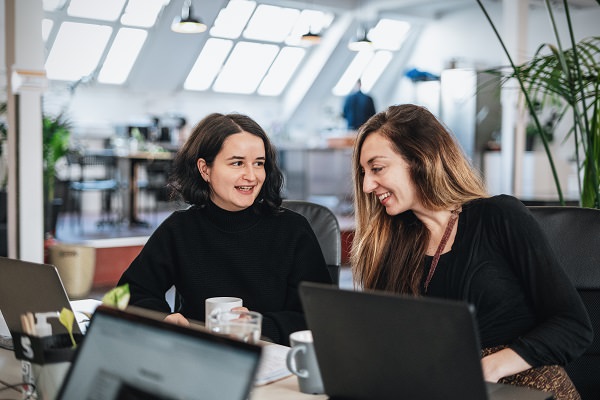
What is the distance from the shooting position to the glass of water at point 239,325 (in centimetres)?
116

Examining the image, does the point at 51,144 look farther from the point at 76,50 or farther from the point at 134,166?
the point at 76,50

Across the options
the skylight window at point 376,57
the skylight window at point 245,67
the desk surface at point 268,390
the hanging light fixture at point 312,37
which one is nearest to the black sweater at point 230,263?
the desk surface at point 268,390

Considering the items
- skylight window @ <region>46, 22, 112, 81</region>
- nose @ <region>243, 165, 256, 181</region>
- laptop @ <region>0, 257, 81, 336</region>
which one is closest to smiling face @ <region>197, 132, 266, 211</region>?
nose @ <region>243, 165, 256, 181</region>

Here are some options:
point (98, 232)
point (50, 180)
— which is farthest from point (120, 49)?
point (50, 180)

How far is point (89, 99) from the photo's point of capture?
1126cm

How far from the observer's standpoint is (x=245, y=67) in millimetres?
12781

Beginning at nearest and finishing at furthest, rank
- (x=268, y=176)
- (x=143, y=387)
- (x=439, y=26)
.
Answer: (x=143, y=387) < (x=268, y=176) < (x=439, y=26)

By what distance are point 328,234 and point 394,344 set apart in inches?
49.3

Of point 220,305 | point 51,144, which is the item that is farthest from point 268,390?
point 51,144

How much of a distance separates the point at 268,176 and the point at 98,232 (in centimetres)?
697

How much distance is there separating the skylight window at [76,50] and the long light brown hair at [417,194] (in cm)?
984

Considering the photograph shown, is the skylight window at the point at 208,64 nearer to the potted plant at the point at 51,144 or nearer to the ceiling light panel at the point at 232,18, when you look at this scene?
the ceiling light panel at the point at 232,18

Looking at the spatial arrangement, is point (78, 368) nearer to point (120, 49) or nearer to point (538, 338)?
point (538, 338)

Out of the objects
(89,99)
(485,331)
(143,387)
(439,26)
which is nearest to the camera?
(143,387)
